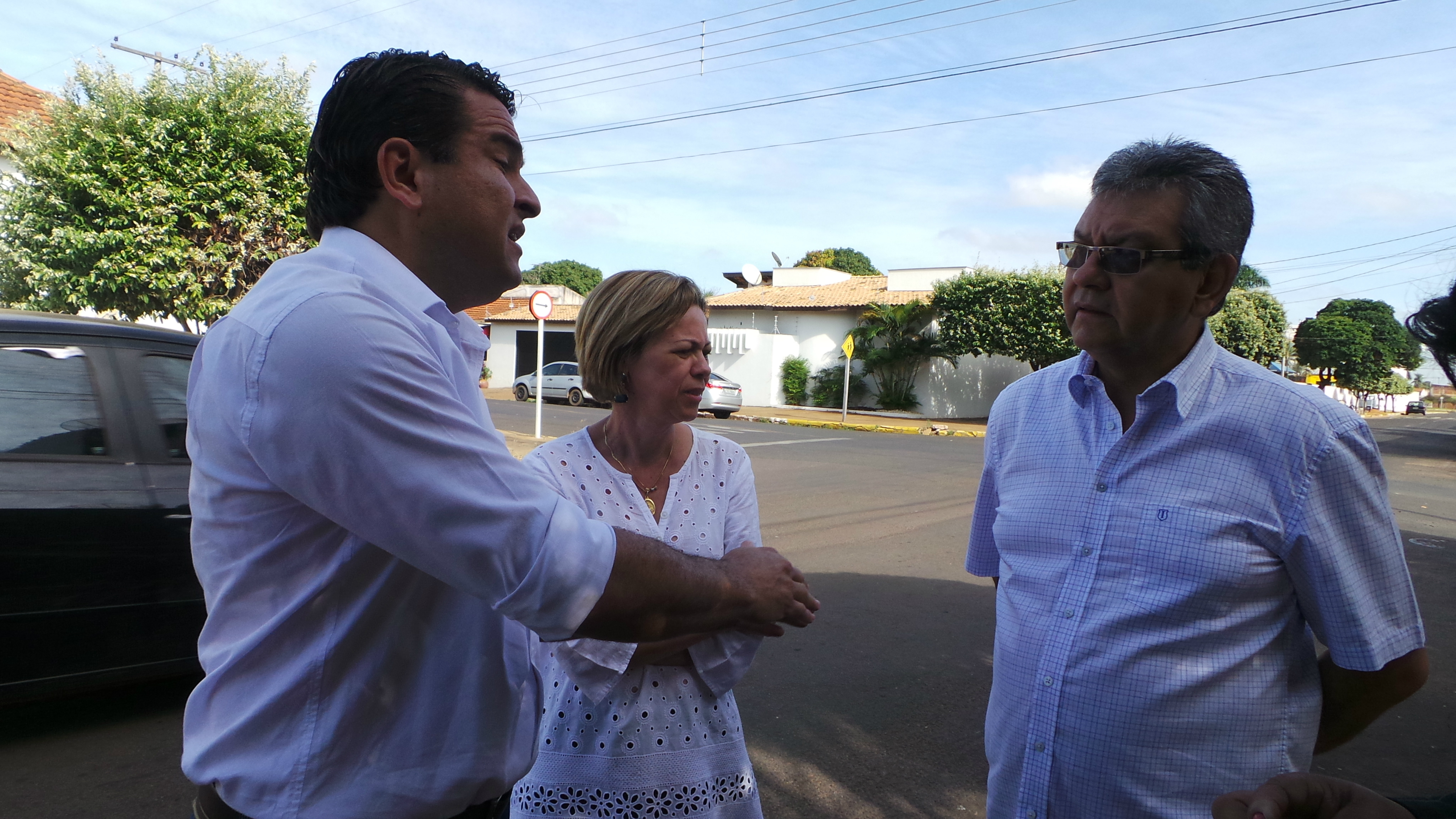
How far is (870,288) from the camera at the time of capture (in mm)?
35594

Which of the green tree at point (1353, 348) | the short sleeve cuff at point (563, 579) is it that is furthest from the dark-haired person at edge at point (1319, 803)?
the green tree at point (1353, 348)

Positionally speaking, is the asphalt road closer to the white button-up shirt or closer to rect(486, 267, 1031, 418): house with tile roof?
the white button-up shirt

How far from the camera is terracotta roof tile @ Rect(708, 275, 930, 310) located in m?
33.2

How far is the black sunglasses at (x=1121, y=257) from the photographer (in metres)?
2.01

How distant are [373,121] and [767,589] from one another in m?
1.03

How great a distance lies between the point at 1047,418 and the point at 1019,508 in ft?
0.79

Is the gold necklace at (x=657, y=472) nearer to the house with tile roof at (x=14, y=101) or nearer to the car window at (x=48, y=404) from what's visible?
the car window at (x=48, y=404)

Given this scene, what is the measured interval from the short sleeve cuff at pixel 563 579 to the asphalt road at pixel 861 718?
102 inches

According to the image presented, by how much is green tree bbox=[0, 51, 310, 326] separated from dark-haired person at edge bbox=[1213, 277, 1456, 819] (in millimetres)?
13166

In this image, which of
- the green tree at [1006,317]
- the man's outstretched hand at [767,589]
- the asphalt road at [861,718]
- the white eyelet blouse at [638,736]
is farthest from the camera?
the green tree at [1006,317]

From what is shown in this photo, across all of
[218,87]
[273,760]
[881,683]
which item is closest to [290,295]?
[273,760]

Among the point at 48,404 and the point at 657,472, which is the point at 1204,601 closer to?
the point at 657,472

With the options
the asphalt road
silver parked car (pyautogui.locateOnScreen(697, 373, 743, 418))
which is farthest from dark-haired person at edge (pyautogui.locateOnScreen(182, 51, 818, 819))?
silver parked car (pyautogui.locateOnScreen(697, 373, 743, 418))

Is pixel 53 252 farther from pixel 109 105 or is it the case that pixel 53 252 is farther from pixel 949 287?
pixel 949 287
